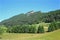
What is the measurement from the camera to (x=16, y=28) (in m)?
98.0

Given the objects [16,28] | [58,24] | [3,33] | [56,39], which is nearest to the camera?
[56,39]

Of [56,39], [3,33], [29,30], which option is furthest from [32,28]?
[56,39]

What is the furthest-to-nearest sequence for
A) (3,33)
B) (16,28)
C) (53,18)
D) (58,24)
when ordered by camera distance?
(53,18) < (16,28) < (58,24) < (3,33)

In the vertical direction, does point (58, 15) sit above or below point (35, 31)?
above

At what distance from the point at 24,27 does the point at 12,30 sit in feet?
23.1

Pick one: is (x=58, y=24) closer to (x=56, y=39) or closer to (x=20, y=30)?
(x=20, y=30)

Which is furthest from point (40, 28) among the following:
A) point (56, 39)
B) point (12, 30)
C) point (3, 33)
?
point (56, 39)

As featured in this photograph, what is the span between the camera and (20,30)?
3826 inches

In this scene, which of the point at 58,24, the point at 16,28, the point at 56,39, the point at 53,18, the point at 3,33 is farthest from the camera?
the point at 53,18

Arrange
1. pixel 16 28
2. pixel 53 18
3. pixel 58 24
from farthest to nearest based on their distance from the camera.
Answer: pixel 53 18 → pixel 16 28 → pixel 58 24

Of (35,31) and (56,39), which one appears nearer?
(56,39)

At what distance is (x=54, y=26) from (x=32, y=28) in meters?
12.2

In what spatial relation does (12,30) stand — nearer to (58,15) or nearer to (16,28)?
(16,28)

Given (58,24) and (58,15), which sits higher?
(58,15)
